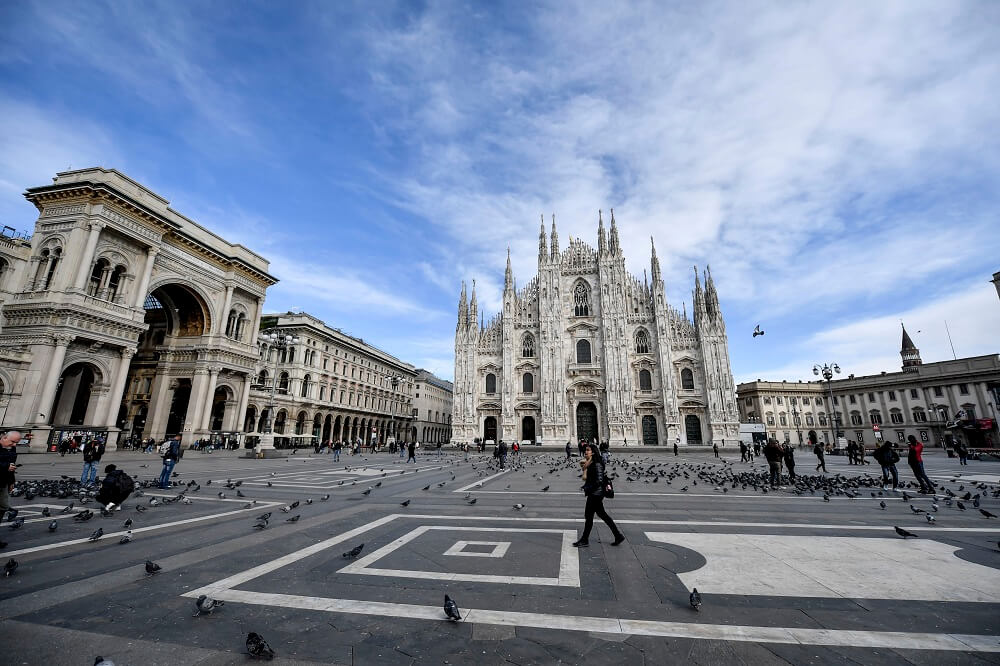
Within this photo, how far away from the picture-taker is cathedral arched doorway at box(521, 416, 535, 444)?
136 feet

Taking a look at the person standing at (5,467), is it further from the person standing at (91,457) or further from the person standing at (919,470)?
the person standing at (919,470)

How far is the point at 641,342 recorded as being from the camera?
4162cm

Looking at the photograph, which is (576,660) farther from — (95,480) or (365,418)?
(365,418)

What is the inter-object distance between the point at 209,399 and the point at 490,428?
24.5 meters

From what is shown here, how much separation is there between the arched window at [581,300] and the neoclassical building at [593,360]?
11 cm

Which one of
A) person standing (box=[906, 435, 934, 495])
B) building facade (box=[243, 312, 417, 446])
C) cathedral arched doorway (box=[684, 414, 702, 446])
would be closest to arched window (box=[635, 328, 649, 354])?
cathedral arched doorway (box=[684, 414, 702, 446])

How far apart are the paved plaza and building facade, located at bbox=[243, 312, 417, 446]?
101 feet

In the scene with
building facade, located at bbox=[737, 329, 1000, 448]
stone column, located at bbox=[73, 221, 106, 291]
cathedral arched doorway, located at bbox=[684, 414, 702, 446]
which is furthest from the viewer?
building facade, located at bbox=[737, 329, 1000, 448]

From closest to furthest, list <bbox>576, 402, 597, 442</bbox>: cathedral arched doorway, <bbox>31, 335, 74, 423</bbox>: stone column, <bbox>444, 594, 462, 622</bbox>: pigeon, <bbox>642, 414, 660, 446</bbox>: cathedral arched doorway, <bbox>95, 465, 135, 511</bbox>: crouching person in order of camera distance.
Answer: <bbox>444, 594, 462, 622</bbox>: pigeon
<bbox>95, 465, 135, 511</bbox>: crouching person
<bbox>31, 335, 74, 423</bbox>: stone column
<bbox>642, 414, 660, 446</bbox>: cathedral arched doorway
<bbox>576, 402, 597, 442</bbox>: cathedral arched doorway

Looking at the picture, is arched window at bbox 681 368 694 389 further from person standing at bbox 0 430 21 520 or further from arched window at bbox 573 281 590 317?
person standing at bbox 0 430 21 520

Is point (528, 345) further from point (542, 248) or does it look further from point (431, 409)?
point (431, 409)

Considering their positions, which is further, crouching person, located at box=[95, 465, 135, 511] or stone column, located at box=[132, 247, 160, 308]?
stone column, located at box=[132, 247, 160, 308]

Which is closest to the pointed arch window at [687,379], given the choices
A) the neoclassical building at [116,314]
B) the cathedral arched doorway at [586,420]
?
the cathedral arched doorway at [586,420]

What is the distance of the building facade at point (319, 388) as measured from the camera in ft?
132
